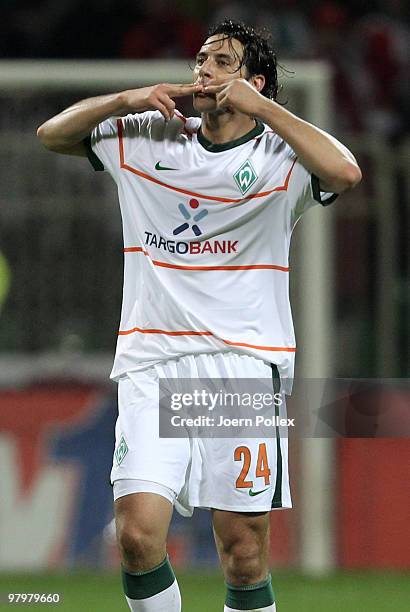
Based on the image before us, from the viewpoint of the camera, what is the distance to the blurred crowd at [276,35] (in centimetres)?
984

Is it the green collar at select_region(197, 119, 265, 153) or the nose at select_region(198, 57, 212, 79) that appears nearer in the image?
the nose at select_region(198, 57, 212, 79)

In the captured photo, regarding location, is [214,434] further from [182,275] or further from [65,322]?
[65,322]

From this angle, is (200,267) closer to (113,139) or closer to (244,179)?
(244,179)

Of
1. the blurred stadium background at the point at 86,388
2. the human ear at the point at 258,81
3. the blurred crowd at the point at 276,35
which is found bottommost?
the blurred stadium background at the point at 86,388

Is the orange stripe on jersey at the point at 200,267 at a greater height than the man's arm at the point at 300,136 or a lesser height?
lesser

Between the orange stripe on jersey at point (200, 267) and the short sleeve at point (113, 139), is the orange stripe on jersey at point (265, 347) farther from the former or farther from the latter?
the short sleeve at point (113, 139)

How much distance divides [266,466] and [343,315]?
4101 mm

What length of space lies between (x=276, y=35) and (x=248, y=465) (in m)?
6.33

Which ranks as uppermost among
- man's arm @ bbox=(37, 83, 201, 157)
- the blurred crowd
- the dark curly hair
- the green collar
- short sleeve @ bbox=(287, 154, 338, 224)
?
the blurred crowd

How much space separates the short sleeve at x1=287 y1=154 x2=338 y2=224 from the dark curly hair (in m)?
0.38

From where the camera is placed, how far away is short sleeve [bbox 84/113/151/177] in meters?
4.41

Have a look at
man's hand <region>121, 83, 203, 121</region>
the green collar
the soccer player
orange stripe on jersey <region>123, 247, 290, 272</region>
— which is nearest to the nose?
the soccer player

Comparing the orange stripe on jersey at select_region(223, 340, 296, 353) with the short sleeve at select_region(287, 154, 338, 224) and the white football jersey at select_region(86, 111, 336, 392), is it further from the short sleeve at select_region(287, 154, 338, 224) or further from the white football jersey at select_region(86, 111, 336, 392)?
the short sleeve at select_region(287, 154, 338, 224)

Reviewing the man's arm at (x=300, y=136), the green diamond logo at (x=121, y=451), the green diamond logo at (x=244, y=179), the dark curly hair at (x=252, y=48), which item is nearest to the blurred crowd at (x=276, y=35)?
the dark curly hair at (x=252, y=48)
